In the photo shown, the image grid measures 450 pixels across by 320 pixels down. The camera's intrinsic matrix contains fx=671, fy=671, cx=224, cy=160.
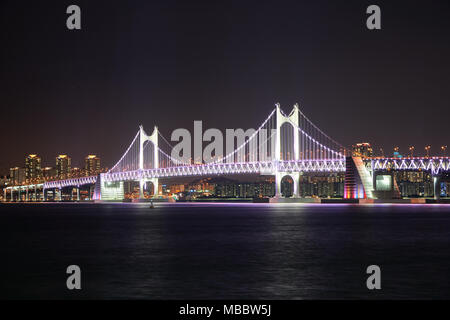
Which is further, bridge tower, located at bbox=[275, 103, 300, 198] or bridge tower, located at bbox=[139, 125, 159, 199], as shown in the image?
bridge tower, located at bbox=[139, 125, 159, 199]

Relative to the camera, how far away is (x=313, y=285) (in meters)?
15.8

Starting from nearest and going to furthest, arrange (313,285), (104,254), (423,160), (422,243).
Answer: (313,285)
(104,254)
(422,243)
(423,160)

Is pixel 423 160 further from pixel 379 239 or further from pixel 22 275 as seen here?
pixel 22 275

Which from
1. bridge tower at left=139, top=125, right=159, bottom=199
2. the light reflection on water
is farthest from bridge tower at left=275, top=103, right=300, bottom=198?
the light reflection on water

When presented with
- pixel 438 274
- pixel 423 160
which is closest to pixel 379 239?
pixel 438 274

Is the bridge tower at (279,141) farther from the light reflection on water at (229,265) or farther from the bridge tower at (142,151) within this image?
the light reflection on water at (229,265)

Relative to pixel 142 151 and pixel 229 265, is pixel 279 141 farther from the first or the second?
pixel 229 265

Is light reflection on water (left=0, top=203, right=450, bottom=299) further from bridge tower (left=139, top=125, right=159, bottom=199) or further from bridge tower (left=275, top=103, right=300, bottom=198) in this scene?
bridge tower (left=139, top=125, right=159, bottom=199)

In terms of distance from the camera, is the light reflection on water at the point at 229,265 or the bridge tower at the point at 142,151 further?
the bridge tower at the point at 142,151

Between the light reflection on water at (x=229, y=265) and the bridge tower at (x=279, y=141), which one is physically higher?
the bridge tower at (x=279, y=141)

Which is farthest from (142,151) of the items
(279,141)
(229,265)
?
(229,265)

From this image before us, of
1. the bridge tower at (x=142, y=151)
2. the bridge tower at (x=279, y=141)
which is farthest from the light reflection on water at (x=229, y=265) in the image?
the bridge tower at (x=142, y=151)
